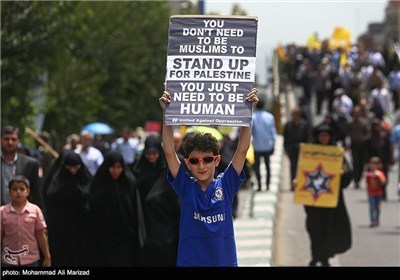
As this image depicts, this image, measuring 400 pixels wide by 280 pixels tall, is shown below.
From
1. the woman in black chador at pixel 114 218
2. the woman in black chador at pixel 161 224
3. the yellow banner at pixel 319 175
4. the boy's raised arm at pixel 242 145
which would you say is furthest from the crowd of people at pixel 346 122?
the boy's raised arm at pixel 242 145

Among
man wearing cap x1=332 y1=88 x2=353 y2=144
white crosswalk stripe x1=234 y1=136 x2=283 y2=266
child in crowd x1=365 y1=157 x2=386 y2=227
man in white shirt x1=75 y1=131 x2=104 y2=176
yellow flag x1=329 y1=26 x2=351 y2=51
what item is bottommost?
white crosswalk stripe x1=234 y1=136 x2=283 y2=266

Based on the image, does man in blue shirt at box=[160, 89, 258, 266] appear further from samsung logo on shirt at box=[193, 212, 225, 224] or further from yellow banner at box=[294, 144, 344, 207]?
yellow banner at box=[294, 144, 344, 207]

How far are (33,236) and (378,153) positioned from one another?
52.8ft

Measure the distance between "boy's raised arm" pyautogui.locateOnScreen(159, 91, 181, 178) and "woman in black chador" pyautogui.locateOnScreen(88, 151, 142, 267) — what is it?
16.6ft

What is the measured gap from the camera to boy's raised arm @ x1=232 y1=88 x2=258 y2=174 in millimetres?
7832

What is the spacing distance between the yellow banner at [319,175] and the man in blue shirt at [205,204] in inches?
279

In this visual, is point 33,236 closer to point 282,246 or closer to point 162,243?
point 162,243

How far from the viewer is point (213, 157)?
774 centimetres

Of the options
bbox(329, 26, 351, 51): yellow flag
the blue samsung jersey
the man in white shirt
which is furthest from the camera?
bbox(329, 26, 351, 51): yellow flag

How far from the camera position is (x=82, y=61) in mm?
38750

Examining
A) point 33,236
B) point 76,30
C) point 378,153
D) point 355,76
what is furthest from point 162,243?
point 355,76

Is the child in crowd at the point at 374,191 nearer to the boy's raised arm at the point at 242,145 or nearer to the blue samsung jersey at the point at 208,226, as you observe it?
the boy's raised arm at the point at 242,145

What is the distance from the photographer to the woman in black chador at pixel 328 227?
14883mm

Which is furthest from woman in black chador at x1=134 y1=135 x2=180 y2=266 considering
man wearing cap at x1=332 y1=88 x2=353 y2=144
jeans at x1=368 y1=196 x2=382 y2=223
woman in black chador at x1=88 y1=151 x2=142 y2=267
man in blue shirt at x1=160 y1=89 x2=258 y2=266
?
man wearing cap at x1=332 y1=88 x2=353 y2=144
